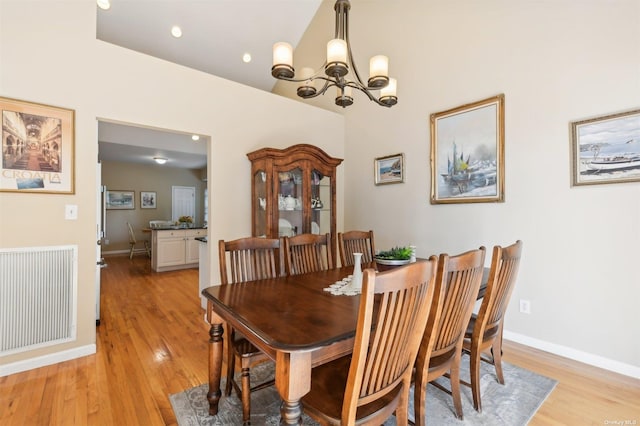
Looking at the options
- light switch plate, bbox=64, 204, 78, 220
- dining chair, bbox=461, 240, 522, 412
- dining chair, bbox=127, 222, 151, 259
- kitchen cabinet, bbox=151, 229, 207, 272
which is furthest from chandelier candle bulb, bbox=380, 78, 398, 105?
dining chair, bbox=127, 222, 151, 259

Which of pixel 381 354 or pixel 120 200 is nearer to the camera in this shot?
pixel 381 354

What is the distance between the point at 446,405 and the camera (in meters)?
1.80

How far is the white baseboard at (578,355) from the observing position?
2123 mm

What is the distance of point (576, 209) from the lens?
2334mm

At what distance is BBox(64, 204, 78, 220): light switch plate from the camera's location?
2.32 m

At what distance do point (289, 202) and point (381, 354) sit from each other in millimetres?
2469

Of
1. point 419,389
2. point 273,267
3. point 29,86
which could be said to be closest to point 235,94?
point 29,86

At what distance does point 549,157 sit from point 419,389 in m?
2.24

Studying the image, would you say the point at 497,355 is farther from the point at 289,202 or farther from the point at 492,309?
the point at 289,202

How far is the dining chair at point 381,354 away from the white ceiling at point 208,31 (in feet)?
11.2

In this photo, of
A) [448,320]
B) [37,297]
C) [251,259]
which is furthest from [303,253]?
[37,297]

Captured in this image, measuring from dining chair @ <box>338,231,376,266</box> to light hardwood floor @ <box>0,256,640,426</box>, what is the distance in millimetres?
1415

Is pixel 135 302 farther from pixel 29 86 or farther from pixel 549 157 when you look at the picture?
pixel 549 157

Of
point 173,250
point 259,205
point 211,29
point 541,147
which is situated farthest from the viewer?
point 173,250
